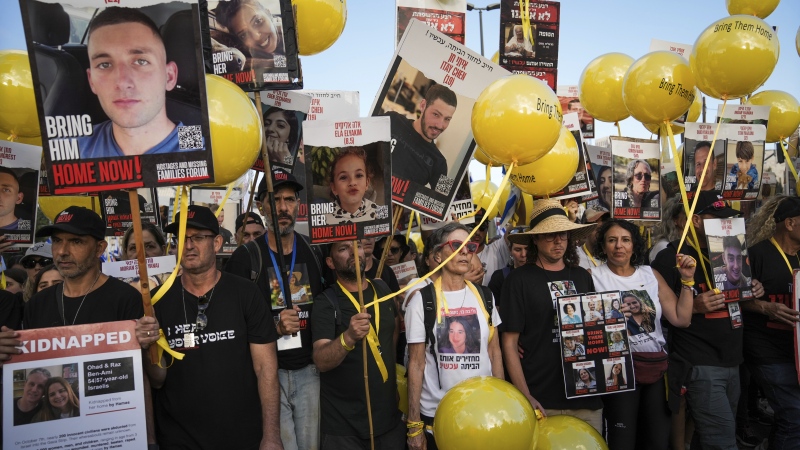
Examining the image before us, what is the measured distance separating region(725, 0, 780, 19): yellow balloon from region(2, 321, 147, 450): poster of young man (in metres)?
6.26

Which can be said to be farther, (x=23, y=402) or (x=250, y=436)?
(x=250, y=436)

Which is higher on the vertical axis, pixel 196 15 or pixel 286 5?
pixel 286 5

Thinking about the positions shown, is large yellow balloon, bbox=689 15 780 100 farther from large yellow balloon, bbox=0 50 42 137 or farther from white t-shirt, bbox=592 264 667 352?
large yellow balloon, bbox=0 50 42 137

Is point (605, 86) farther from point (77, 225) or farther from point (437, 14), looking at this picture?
point (77, 225)

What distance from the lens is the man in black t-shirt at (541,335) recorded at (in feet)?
14.3

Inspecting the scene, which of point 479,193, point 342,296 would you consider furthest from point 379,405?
point 479,193

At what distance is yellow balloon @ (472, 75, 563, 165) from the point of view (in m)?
3.90

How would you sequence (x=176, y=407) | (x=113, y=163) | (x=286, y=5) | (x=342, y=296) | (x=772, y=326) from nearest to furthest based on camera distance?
A: (x=113, y=163) < (x=176, y=407) < (x=286, y=5) < (x=342, y=296) < (x=772, y=326)

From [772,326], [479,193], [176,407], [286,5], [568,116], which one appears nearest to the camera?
[176,407]

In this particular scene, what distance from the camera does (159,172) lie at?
294cm

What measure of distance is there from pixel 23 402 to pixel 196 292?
1036 mm

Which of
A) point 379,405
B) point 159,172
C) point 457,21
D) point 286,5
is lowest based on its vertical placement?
point 379,405

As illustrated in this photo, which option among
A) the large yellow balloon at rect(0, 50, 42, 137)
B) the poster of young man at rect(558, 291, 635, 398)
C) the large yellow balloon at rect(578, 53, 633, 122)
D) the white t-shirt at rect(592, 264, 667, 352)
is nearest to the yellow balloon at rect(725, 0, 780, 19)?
the large yellow balloon at rect(578, 53, 633, 122)

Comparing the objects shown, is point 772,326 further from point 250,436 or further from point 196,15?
point 196,15
